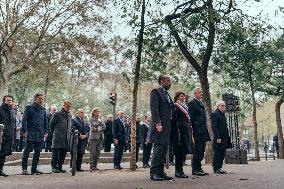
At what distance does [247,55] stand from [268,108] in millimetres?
41378

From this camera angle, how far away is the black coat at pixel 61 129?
1089cm

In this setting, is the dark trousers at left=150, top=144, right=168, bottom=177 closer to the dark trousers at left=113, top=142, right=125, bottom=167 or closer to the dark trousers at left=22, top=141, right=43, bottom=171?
the dark trousers at left=22, top=141, right=43, bottom=171

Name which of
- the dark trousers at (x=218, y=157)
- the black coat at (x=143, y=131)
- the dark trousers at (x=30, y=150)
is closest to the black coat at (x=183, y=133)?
the dark trousers at (x=218, y=157)

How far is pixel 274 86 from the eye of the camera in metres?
24.8

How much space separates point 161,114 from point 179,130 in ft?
2.65

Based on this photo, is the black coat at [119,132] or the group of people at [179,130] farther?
the black coat at [119,132]

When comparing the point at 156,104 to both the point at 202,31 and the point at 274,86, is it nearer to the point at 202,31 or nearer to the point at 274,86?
the point at 202,31

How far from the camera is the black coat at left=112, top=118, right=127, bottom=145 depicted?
43.0ft

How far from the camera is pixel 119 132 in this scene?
13.2 metres

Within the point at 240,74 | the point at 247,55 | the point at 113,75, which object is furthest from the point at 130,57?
the point at 113,75

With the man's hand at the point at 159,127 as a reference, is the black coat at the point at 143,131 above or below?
above

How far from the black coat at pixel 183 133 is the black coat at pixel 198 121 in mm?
457

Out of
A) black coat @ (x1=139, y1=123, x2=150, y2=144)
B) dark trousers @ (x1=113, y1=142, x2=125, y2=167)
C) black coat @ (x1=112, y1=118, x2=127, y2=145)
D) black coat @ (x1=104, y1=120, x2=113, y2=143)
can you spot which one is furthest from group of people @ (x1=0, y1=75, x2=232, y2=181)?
black coat @ (x1=104, y1=120, x2=113, y2=143)

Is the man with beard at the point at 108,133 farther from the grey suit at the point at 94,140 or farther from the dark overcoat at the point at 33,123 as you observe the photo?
the dark overcoat at the point at 33,123
